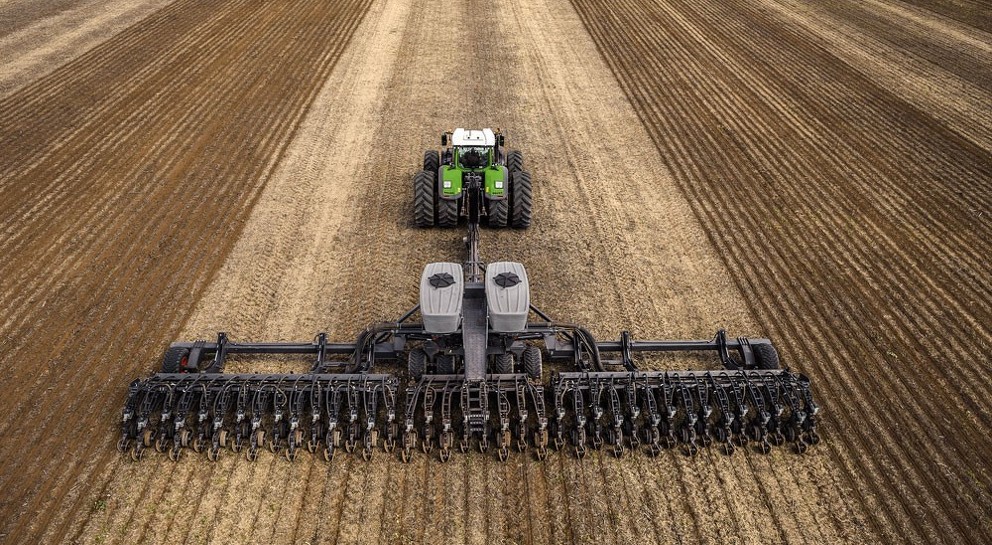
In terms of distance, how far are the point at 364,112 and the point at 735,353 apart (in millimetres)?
12450

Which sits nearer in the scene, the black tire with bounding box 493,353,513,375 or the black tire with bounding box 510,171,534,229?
the black tire with bounding box 493,353,513,375

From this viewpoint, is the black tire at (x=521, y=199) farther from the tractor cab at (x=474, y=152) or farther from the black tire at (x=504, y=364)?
the black tire at (x=504, y=364)

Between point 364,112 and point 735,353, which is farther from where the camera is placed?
point 364,112

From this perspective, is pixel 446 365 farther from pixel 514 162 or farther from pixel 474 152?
pixel 514 162

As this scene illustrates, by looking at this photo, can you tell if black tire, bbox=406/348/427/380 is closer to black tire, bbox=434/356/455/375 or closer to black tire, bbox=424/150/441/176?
black tire, bbox=434/356/455/375

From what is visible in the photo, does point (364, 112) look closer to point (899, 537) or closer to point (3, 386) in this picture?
point (3, 386)

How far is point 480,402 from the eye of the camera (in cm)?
718

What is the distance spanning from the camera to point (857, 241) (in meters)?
11.6

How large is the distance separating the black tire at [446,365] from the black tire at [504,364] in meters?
0.62

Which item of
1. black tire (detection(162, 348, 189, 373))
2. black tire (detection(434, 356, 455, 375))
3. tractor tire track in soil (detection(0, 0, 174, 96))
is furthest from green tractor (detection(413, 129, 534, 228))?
tractor tire track in soil (detection(0, 0, 174, 96))

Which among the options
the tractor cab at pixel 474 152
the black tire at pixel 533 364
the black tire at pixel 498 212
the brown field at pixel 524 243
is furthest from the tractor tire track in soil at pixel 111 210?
the black tire at pixel 498 212

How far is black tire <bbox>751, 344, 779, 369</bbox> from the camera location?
8.11 metres

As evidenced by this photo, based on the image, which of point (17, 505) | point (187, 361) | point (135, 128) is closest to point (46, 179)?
point (135, 128)

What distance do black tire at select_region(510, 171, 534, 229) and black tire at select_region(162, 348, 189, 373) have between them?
20.4 ft
